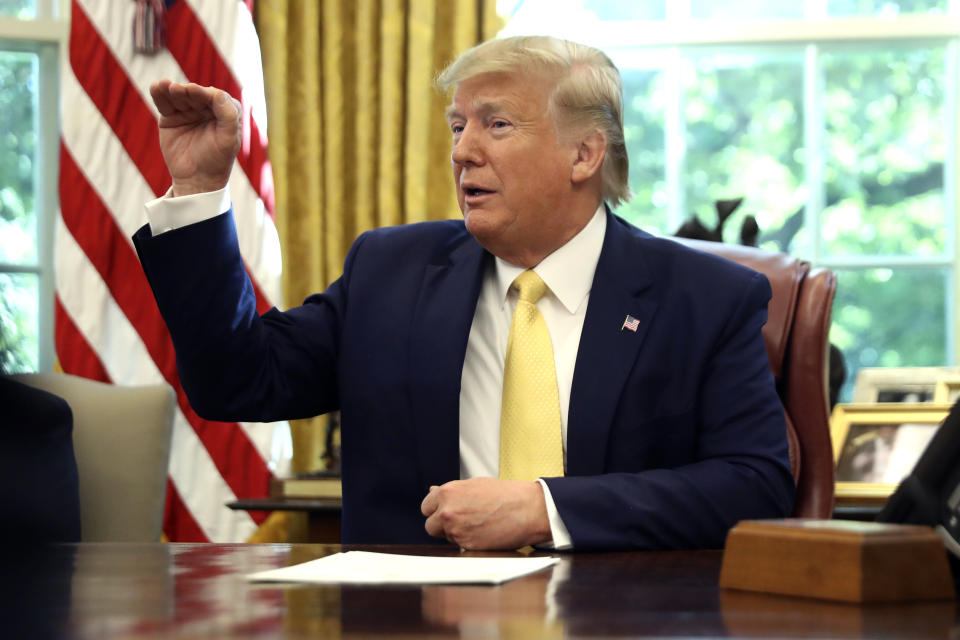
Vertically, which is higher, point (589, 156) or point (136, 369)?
point (589, 156)

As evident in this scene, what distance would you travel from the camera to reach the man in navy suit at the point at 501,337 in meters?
1.52

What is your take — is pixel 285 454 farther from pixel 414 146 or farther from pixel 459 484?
pixel 459 484

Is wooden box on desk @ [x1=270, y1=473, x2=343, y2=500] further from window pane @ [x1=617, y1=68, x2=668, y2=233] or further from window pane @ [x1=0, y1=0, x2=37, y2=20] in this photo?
window pane @ [x1=0, y1=0, x2=37, y2=20]

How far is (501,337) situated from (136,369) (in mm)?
1970

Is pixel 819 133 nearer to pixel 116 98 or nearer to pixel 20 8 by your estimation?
pixel 116 98

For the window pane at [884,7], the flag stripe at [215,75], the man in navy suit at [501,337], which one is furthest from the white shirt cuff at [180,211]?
the window pane at [884,7]

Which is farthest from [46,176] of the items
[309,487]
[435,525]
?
[435,525]

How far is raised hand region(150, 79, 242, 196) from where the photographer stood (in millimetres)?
1572

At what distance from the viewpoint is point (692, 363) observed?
5.67 ft

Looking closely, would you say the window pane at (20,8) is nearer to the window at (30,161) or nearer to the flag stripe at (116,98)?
the window at (30,161)

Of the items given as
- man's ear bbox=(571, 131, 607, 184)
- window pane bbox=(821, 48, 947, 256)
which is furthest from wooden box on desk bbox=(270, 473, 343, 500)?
window pane bbox=(821, 48, 947, 256)

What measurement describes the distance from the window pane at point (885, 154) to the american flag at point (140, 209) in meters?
1.89

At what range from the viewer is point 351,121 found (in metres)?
3.66

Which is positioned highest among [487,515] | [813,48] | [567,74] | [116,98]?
[813,48]
